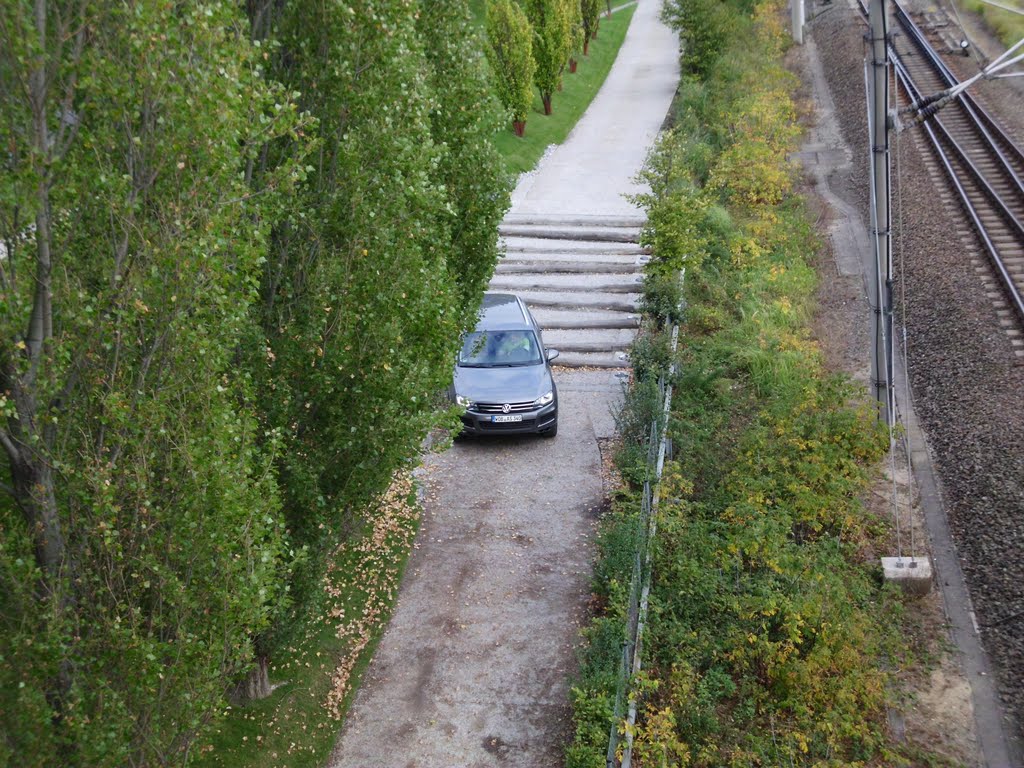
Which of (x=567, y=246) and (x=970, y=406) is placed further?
(x=567, y=246)

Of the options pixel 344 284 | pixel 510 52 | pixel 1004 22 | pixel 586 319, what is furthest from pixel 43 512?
pixel 1004 22

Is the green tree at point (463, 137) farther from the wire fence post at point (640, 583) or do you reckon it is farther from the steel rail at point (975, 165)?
the steel rail at point (975, 165)

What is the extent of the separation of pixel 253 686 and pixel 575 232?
1537 cm

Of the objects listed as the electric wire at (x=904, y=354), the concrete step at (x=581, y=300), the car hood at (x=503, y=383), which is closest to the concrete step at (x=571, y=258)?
the concrete step at (x=581, y=300)

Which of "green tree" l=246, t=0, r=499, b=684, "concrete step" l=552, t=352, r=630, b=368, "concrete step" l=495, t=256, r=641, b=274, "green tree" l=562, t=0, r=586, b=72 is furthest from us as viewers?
"green tree" l=562, t=0, r=586, b=72

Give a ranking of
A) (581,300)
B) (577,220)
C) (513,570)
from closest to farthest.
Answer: (513,570) → (581,300) → (577,220)

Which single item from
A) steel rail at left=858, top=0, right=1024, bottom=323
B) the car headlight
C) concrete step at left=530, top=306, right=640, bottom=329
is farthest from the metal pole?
concrete step at left=530, top=306, right=640, bottom=329

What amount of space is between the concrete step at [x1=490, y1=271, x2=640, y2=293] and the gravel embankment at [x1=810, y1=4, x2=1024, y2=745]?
5414mm

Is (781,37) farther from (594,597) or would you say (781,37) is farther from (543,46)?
(594,597)

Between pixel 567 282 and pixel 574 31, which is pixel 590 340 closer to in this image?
pixel 567 282

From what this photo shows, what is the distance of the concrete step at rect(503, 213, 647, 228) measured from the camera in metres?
24.0

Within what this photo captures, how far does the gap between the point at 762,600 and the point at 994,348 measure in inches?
287

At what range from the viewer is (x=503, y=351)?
1655 centimetres

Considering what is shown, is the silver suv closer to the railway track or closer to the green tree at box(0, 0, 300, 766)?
the railway track
